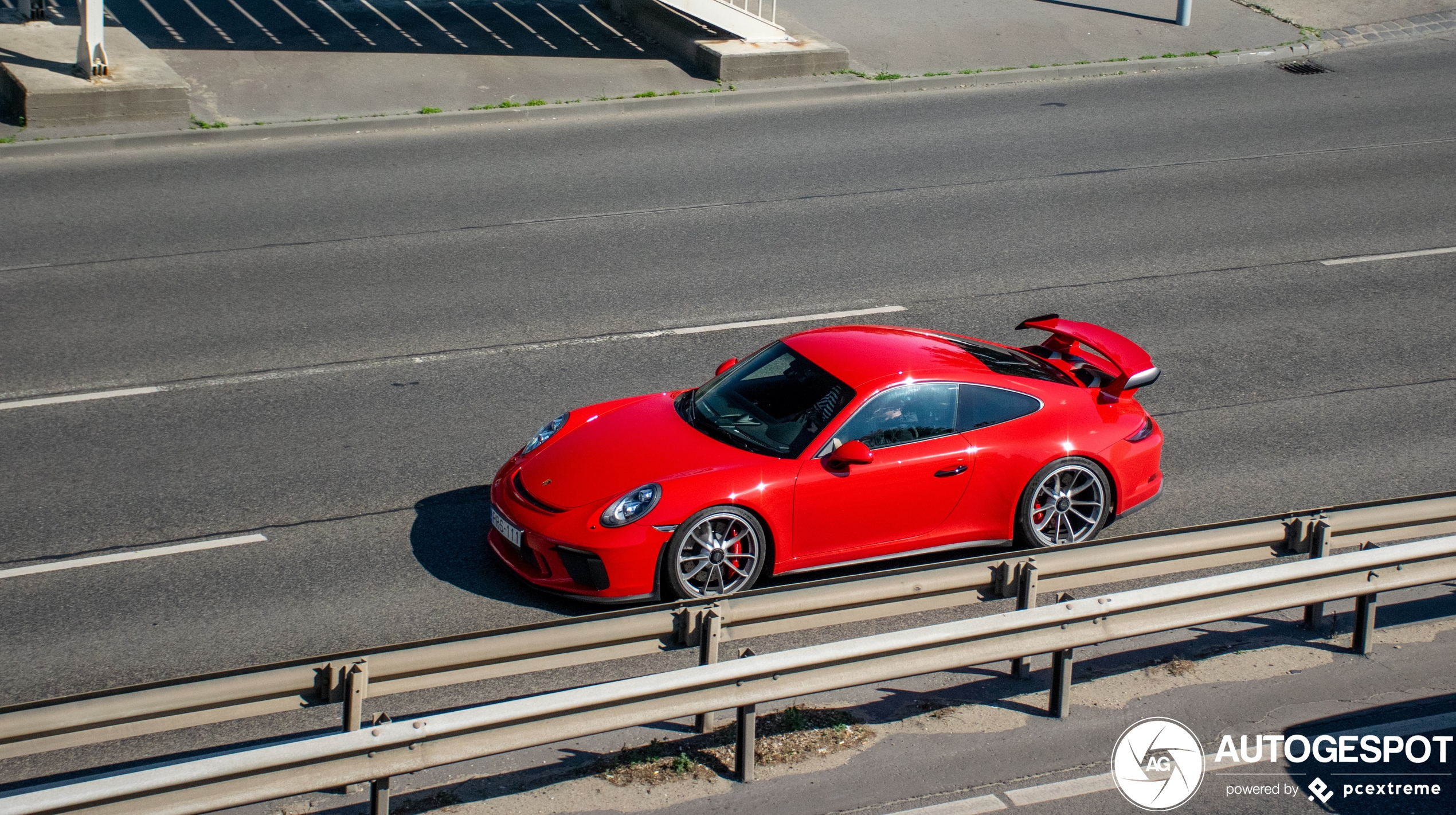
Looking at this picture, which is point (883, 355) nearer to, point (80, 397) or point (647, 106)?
point (80, 397)

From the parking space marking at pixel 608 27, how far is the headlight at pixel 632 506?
13806 millimetres

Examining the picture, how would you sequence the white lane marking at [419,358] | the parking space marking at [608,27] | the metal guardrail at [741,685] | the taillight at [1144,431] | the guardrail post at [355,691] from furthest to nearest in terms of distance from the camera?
the parking space marking at [608,27] < the white lane marking at [419,358] < the taillight at [1144,431] < the guardrail post at [355,691] < the metal guardrail at [741,685]

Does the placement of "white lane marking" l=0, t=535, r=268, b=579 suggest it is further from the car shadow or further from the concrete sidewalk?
the concrete sidewalk

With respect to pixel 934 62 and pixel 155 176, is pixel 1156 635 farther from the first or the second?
pixel 934 62

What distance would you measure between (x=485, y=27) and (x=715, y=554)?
49.4 feet

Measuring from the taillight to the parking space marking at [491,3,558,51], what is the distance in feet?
44.3

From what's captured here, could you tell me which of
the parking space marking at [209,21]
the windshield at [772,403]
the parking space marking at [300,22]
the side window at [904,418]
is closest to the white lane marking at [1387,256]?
the side window at [904,418]

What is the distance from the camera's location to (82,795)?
454cm

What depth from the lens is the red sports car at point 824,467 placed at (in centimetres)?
716

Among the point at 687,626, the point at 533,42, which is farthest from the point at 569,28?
the point at 687,626

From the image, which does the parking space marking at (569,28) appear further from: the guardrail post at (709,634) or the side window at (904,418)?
the guardrail post at (709,634)

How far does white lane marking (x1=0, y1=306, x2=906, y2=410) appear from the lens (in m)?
9.75

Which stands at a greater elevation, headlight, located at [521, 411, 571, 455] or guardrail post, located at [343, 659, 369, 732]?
headlight, located at [521, 411, 571, 455]

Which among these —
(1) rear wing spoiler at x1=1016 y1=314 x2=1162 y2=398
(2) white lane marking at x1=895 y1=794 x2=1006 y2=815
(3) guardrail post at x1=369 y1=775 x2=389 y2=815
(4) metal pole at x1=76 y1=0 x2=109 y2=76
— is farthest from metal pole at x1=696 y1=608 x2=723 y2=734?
(4) metal pole at x1=76 y1=0 x2=109 y2=76
